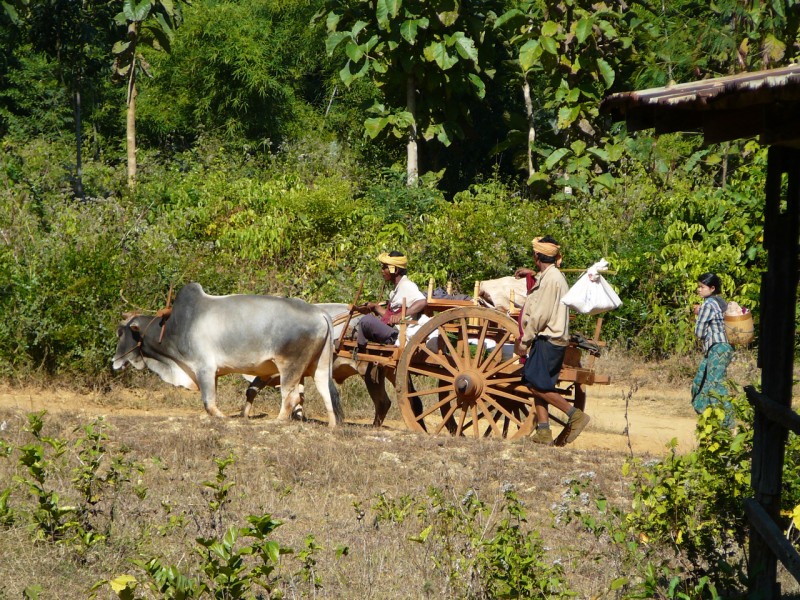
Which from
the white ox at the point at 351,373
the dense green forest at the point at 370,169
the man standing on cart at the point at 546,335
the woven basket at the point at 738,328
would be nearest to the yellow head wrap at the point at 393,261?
the white ox at the point at 351,373

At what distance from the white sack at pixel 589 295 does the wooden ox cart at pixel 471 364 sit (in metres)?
0.56

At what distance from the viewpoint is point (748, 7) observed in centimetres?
1591

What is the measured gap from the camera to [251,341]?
976 centimetres

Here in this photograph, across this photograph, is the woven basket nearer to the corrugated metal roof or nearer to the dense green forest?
the dense green forest

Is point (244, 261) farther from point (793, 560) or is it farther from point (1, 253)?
point (793, 560)

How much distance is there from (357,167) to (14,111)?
32.7ft

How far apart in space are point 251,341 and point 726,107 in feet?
20.8

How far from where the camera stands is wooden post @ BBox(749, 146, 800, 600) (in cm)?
449

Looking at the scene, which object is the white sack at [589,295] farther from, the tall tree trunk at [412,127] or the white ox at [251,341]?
the tall tree trunk at [412,127]

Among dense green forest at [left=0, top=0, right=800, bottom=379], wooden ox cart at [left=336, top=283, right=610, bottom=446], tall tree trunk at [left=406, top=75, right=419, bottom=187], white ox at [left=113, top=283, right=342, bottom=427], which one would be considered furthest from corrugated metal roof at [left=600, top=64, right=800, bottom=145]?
tall tree trunk at [left=406, top=75, right=419, bottom=187]

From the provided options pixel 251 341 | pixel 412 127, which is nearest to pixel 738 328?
pixel 251 341

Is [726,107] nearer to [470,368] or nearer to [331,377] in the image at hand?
[470,368]

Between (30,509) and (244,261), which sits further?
(244,261)

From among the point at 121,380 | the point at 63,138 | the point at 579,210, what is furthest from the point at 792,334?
the point at 63,138
